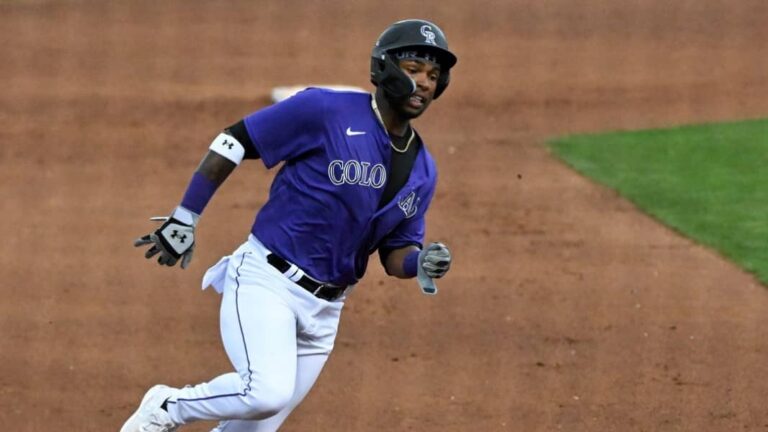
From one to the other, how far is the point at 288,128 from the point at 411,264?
2.42 ft

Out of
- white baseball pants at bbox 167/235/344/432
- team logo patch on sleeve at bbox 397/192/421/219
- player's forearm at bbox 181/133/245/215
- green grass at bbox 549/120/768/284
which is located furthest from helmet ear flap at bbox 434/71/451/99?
green grass at bbox 549/120/768/284

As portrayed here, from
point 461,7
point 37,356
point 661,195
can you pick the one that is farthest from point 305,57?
point 37,356

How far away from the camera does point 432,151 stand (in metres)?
12.9

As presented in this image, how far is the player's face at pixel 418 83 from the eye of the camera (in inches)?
196

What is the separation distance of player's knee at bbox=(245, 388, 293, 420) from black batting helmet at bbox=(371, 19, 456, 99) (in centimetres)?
118

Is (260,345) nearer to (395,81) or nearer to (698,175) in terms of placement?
(395,81)

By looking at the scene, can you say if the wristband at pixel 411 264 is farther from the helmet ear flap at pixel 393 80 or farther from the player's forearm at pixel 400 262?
the helmet ear flap at pixel 393 80

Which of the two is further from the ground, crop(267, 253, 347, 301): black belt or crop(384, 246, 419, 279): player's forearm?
crop(267, 253, 347, 301): black belt

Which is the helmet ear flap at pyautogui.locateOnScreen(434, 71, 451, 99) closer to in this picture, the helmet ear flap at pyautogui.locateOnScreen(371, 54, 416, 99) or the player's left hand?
the helmet ear flap at pyautogui.locateOnScreen(371, 54, 416, 99)

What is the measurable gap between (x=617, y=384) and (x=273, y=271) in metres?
2.95

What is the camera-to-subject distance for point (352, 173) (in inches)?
195

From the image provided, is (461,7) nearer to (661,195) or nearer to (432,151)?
(432,151)

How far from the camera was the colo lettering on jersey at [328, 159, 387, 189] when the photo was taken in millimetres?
4934

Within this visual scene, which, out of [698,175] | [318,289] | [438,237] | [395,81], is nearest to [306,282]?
[318,289]
